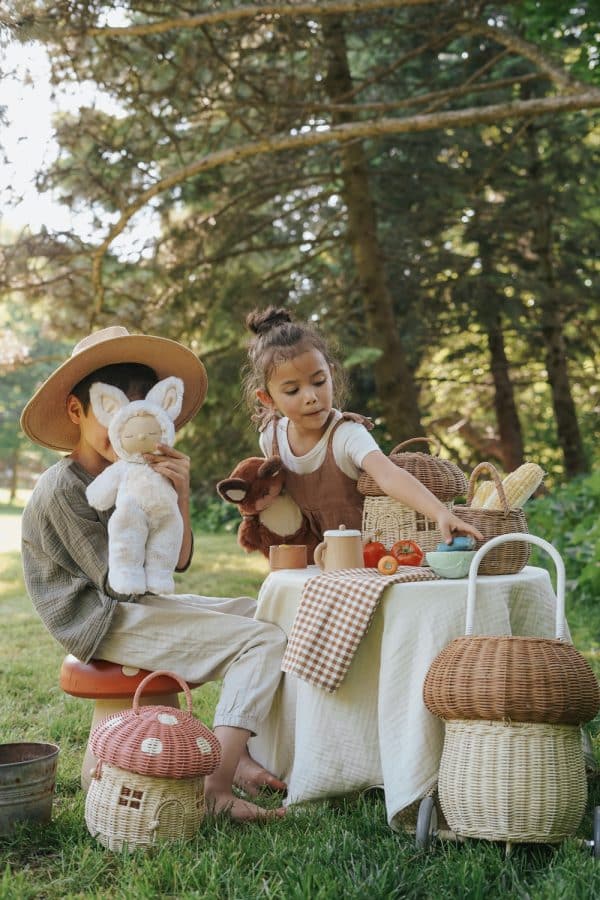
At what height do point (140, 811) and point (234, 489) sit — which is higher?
point (234, 489)

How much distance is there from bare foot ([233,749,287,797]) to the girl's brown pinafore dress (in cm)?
96

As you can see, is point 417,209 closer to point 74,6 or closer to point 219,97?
point 219,97

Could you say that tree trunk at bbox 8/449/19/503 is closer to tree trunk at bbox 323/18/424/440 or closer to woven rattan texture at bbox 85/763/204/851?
tree trunk at bbox 323/18/424/440

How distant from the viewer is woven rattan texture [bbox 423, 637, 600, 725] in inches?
103

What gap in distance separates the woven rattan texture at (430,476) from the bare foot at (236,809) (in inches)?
46.6

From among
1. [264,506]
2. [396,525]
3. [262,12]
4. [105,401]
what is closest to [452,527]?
[396,525]

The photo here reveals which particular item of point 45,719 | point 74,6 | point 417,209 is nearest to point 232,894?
point 45,719

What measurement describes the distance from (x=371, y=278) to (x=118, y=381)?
22.3 feet

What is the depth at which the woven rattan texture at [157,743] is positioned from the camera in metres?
2.82

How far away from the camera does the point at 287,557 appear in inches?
144

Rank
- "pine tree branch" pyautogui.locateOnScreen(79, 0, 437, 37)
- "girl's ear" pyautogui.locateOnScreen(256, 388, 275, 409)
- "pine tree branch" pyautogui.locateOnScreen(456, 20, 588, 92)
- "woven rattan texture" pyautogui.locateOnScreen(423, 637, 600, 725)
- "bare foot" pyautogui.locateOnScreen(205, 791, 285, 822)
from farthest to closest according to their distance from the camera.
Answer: "pine tree branch" pyautogui.locateOnScreen(456, 20, 588, 92) → "pine tree branch" pyautogui.locateOnScreen(79, 0, 437, 37) → "girl's ear" pyautogui.locateOnScreen(256, 388, 275, 409) → "bare foot" pyautogui.locateOnScreen(205, 791, 285, 822) → "woven rattan texture" pyautogui.locateOnScreen(423, 637, 600, 725)

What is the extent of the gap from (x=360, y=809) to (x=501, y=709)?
833 mm

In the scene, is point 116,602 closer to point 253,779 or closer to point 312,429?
point 253,779

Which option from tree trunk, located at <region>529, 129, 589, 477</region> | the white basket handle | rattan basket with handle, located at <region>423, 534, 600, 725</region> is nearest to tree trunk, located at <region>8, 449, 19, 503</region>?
tree trunk, located at <region>529, 129, 589, 477</region>
